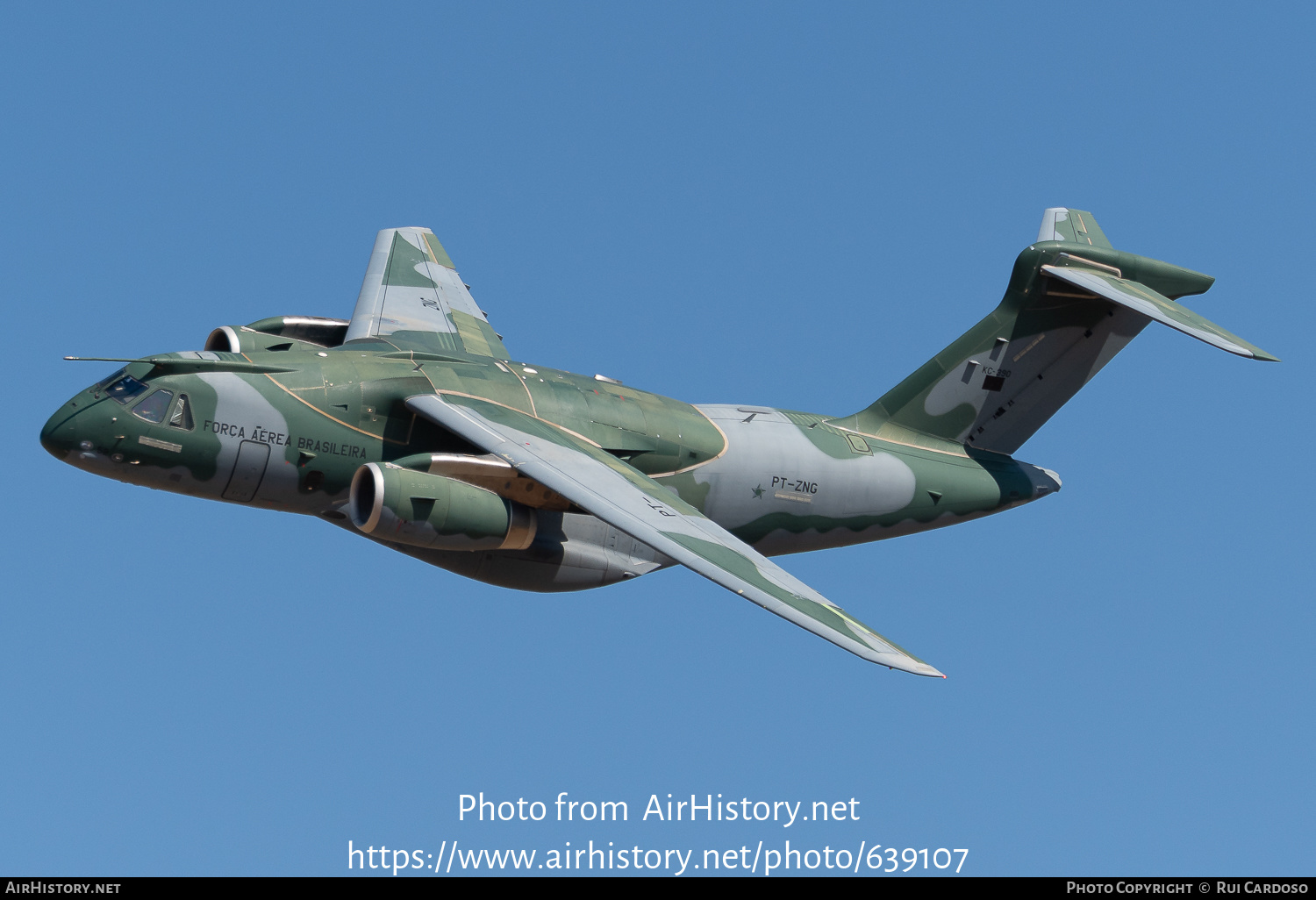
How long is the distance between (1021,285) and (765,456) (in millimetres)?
4426

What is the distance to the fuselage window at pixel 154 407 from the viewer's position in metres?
21.4

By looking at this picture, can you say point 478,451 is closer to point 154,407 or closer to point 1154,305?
point 154,407

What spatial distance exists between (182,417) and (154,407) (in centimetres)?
32

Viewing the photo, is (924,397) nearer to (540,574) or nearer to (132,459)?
(540,574)

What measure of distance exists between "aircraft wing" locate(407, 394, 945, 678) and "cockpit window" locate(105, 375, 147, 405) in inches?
120

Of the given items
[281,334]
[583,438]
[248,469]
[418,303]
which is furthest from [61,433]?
[418,303]

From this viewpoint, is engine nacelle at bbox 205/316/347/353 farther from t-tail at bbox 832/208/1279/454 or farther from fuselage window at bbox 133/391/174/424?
t-tail at bbox 832/208/1279/454

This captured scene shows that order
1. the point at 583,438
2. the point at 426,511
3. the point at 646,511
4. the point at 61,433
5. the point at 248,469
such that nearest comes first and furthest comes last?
the point at 646,511 → the point at 426,511 → the point at 61,433 → the point at 248,469 → the point at 583,438

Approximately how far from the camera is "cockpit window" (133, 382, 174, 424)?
21.4 metres

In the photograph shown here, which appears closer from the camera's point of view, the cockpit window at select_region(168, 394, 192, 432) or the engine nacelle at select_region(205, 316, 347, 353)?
the cockpit window at select_region(168, 394, 192, 432)

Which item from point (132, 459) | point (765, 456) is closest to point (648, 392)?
point (765, 456)

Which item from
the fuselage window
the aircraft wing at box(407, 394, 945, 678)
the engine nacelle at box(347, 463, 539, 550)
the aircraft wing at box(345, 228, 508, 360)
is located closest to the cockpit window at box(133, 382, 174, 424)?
the fuselage window

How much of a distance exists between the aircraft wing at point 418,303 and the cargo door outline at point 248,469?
117 inches

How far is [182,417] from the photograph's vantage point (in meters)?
21.5
